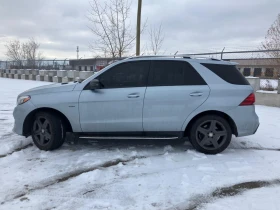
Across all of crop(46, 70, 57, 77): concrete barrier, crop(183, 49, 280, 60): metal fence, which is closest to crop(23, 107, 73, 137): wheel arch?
crop(183, 49, 280, 60): metal fence

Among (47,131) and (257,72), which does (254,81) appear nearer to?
(257,72)

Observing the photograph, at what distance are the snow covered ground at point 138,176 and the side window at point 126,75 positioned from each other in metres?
1.21

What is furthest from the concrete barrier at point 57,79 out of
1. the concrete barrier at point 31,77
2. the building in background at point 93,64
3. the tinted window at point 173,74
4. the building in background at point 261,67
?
the tinted window at point 173,74

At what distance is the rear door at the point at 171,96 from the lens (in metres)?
4.36

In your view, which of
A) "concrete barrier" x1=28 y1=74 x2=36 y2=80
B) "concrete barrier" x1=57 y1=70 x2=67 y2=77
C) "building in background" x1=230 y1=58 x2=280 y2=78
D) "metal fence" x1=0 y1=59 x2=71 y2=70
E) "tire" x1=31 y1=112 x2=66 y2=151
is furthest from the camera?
"concrete barrier" x1=28 y1=74 x2=36 y2=80

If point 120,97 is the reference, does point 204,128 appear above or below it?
below

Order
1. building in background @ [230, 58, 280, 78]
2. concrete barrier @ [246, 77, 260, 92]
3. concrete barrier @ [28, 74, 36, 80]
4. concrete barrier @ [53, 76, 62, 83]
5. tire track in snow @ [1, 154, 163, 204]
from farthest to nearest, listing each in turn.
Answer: concrete barrier @ [28, 74, 36, 80] → concrete barrier @ [53, 76, 62, 83] → building in background @ [230, 58, 280, 78] → concrete barrier @ [246, 77, 260, 92] → tire track in snow @ [1, 154, 163, 204]

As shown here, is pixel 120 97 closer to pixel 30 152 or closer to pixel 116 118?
pixel 116 118

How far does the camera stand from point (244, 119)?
4395 millimetres

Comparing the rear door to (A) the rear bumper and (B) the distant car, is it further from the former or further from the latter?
(A) the rear bumper

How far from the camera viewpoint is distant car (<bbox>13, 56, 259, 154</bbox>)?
172 inches

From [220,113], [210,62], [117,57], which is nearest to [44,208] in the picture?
[220,113]

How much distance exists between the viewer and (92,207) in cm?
287

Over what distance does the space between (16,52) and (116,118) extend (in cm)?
4118
